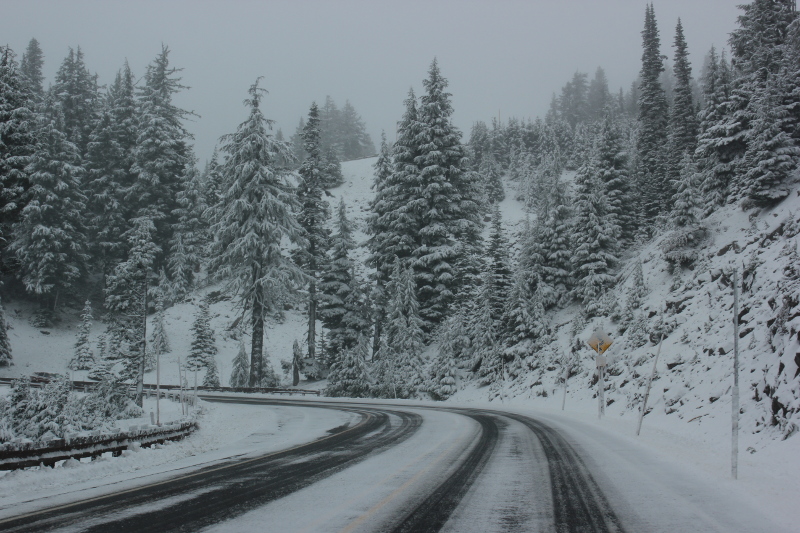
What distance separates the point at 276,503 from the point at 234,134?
99.6 feet

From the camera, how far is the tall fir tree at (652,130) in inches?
1565

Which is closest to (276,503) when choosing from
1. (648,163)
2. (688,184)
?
(688,184)

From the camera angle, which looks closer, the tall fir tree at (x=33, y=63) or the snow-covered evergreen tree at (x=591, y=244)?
the snow-covered evergreen tree at (x=591, y=244)

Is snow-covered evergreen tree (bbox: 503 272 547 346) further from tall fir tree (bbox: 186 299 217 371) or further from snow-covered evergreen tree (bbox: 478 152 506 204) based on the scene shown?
snow-covered evergreen tree (bbox: 478 152 506 204)

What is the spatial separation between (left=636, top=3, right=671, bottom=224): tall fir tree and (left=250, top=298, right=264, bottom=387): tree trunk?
28589 millimetres

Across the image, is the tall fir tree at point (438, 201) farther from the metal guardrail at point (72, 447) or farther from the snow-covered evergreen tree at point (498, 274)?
the metal guardrail at point (72, 447)

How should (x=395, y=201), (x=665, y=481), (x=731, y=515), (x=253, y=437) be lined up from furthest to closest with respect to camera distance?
(x=395, y=201) < (x=253, y=437) < (x=665, y=481) < (x=731, y=515)

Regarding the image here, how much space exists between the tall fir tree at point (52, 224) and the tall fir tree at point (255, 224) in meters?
19.5

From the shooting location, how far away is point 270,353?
44.4 meters

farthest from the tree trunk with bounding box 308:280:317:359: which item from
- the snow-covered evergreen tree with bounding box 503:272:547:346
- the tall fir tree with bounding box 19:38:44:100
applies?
the tall fir tree with bounding box 19:38:44:100

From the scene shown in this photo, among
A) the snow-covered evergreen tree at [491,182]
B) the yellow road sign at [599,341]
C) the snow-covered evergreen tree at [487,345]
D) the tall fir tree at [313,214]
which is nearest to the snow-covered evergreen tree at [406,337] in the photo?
the snow-covered evergreen tree at [487,345]

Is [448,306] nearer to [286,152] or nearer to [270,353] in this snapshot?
[286,152]

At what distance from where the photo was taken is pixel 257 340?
30.4m

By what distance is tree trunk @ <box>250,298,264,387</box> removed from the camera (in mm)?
30172
